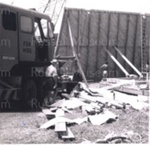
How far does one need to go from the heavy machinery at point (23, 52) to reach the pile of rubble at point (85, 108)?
112 cm

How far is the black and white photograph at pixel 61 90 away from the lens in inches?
253

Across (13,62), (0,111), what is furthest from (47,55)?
(0,111)

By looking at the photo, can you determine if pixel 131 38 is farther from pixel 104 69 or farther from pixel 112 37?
pixel 104 69

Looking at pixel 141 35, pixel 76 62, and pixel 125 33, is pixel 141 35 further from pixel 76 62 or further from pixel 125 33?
pixel 76 62

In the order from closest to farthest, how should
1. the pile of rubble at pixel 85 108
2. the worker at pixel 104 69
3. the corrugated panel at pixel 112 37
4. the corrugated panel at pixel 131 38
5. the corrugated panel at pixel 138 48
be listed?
A: the pile of rubble at pixel 85 108, the worker at pixel 104 69, the corrugated panel at pixel 112 37, the corrugated panel at pixel 131 38, the corrugated panel at pixel 138 48

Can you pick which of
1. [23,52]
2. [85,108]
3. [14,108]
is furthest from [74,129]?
[23,52]

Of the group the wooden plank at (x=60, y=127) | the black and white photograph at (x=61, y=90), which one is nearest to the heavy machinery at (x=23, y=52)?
the black and white photograph at (x=61, y=90)

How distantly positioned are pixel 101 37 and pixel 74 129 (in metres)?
13.5

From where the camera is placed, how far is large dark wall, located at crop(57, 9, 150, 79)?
18.7m

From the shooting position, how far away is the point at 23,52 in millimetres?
9930

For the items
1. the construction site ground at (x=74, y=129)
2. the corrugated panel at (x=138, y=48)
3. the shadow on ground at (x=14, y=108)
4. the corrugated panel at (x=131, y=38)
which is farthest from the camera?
the corrugated panel at (x=138, y=48)

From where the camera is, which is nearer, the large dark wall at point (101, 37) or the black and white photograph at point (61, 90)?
the black and white photograph at point (61, 90)

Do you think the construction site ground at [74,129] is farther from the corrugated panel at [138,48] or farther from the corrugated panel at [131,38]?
the corrugated panel at [138,48]

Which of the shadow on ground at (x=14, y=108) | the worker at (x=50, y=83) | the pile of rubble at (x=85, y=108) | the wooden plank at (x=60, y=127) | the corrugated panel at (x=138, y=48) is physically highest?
the corrugated panel at (x=138, y=48)
